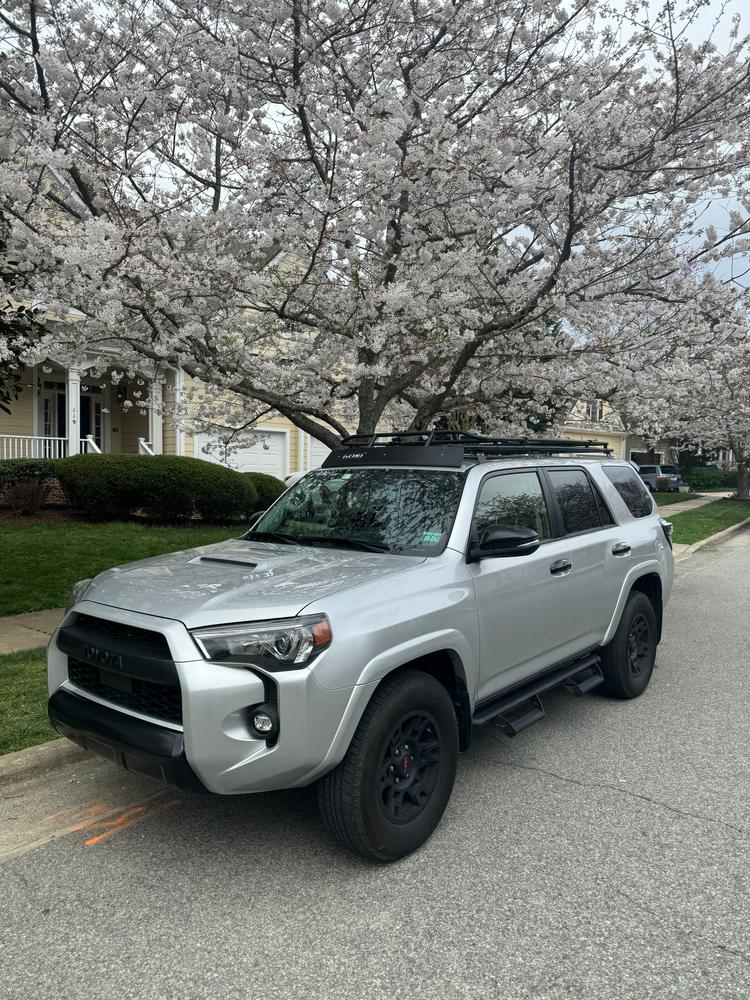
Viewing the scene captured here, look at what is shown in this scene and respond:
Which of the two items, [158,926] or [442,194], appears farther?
[442,194]

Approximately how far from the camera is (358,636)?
3035 mm

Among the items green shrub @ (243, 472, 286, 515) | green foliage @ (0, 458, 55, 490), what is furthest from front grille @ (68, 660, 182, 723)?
green shrub @ (243, 472, 286, 515)

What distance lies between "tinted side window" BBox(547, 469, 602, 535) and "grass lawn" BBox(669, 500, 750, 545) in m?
11.6

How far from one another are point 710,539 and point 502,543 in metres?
14.9

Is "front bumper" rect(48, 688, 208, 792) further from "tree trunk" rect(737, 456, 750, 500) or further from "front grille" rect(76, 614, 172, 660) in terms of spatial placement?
"tree trunk" rect(737, 456, 750, 500)

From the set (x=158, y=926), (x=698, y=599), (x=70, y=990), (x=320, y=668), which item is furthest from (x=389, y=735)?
(x=698, y=599)

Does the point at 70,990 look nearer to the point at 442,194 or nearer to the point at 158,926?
the point at 158,926

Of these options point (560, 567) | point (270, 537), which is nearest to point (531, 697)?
point (560, 567)

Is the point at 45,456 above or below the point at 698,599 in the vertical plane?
above

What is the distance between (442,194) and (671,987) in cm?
661

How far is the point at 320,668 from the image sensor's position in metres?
2.89

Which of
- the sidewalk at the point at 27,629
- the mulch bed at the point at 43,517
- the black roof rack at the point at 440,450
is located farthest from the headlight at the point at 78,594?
the mulch bed at the point at 43,517

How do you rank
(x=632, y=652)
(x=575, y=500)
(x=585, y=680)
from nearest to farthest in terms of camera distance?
(x=585, y=680)
(x=575, y=500)
(x=632, y=652)

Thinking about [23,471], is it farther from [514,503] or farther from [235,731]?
[235,731]
